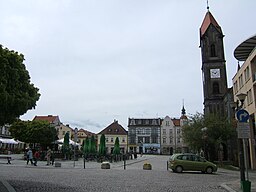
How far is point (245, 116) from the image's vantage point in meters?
13.3

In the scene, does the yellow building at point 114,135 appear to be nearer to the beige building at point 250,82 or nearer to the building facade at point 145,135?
the building facade at point 145,135

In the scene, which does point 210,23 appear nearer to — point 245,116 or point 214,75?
point 214,75

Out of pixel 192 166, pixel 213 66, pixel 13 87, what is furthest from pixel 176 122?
pixel 13 87

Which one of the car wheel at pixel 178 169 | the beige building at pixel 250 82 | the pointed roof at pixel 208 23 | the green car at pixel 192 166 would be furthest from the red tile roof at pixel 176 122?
the car wheel at pixel 178 169

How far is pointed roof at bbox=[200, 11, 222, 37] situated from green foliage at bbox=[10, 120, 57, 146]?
37.9m

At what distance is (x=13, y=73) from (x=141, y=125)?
99186 mm

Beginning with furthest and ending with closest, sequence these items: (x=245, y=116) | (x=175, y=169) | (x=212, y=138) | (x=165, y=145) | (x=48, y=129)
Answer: (x=165, y=145)
(x=48, y=129)
(x=212, y=138)
(x=175, y=169)
(x=245, y=116)

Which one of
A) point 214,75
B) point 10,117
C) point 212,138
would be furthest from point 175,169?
point 214,75

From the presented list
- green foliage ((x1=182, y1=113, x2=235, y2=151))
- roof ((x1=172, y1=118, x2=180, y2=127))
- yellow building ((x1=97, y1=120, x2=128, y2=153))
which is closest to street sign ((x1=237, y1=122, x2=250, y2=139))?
green foliage ((x1=182, y1=113, x2=235, y2=151))

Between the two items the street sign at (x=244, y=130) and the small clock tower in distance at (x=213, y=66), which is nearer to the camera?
the street sign at (x=244, y=130)

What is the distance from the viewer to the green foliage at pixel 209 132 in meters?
36.7

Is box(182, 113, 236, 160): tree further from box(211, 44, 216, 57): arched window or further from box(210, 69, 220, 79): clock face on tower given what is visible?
box(211, 44, 216, 57): arched window

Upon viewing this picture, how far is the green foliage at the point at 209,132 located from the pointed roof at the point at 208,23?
3175 centimetres

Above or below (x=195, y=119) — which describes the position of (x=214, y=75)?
above
